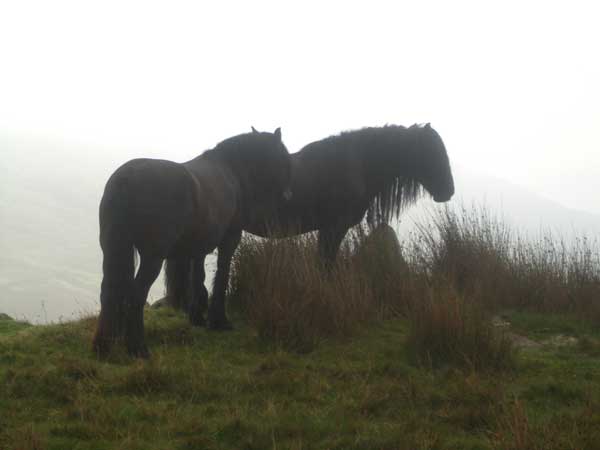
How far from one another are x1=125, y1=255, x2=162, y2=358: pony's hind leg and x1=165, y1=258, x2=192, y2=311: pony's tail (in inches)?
72.6

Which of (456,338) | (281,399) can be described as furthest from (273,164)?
(281,399)

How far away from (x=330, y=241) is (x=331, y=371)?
2.82 meters

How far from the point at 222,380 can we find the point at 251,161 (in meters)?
2.67

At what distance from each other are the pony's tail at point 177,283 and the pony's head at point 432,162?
10.9ft

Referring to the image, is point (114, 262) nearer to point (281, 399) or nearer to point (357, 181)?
point (281, 399)

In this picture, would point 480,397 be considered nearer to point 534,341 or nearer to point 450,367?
point 450,367

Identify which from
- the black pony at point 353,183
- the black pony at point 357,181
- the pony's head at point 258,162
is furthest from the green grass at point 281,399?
the black pony at point 357,181

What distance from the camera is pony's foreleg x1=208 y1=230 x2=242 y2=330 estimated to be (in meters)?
6.05

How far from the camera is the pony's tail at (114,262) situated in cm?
456

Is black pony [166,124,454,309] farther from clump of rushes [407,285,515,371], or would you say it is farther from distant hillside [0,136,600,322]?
distant hillside [0,136,600,322]

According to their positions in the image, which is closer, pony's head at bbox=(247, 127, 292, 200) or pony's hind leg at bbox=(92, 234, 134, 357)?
pony's hind leg at bbox=(92, 234, 134, 357)

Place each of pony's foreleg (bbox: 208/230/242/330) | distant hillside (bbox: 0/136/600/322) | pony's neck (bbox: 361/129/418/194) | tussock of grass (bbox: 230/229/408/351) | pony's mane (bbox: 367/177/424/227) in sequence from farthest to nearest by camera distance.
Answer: distant hillside (bbox: 0/136/600/322), pony's mane (bbox: 367/177/424/227), pony's neck (bbox: 361/129/418/194), pony's foreleg (bbox: 208/230/242/330), tussock of grass (bbox: 230/229/408/351)

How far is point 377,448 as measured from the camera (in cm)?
322

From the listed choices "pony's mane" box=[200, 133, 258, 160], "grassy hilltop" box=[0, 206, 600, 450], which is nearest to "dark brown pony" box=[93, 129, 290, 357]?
"grassy hilltop" box=[0, 206, 600, 450]
